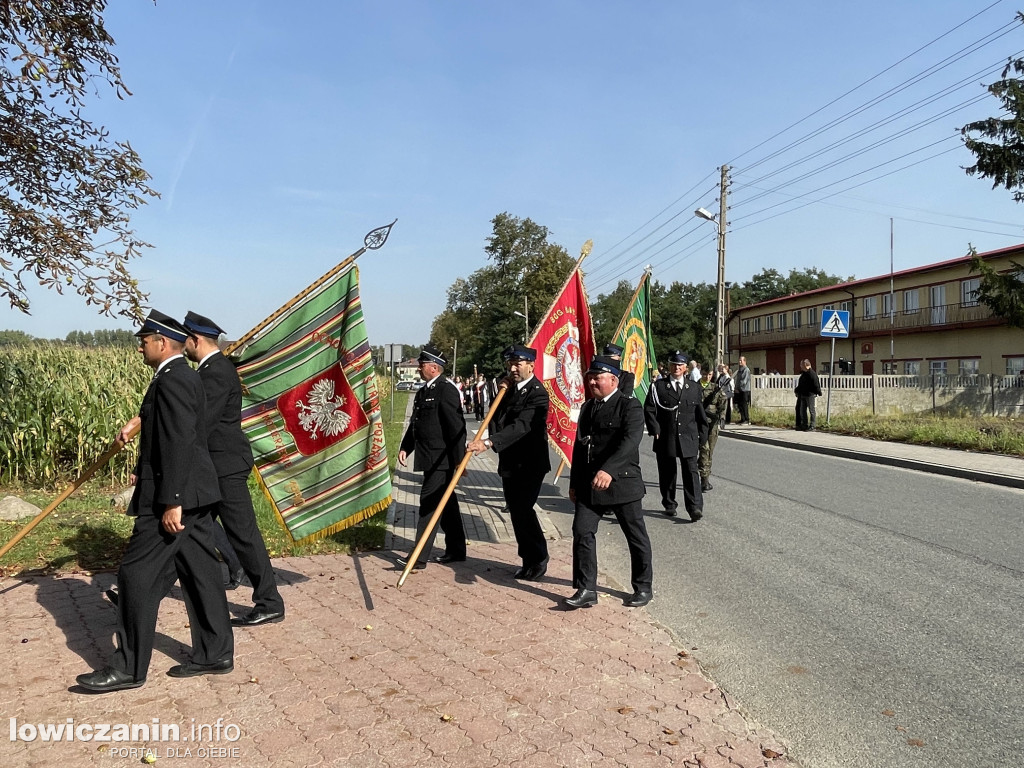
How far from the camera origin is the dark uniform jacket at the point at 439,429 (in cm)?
669

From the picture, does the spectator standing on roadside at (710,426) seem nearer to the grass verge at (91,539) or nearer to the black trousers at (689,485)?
the black trousers at (689,485)

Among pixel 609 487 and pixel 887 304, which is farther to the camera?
pixel 887 304

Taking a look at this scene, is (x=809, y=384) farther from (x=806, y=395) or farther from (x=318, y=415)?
(x=318, y=415)

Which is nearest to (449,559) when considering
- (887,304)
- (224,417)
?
(224,417)

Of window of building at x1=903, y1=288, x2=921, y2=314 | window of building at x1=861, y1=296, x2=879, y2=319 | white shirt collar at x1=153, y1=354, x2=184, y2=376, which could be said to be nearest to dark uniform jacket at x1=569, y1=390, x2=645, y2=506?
white shirt collar at x1=153, y1=354, x2=184, y2=376

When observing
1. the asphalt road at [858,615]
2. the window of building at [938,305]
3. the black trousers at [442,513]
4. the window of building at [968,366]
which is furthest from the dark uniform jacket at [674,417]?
the window of building at [938,305]

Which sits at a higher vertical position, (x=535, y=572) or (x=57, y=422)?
(x=57, y=422)

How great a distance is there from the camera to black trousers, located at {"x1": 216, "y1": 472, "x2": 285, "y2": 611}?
523 cm

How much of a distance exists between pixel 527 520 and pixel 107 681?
3.22m

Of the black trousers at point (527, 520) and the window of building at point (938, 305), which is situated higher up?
the window of building at point (938, 305)

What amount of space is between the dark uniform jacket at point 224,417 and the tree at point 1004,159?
25.7 meters

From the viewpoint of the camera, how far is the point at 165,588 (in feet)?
14.1

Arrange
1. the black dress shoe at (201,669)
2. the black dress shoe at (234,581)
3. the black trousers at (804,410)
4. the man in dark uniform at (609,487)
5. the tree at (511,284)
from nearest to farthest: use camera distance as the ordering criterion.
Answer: the black dress shoe at (201,669) < the man in dark uniform at (609,487) < the black dress shoe at (234,581) < the black trousers at (804,410) < the tree at (511,284)

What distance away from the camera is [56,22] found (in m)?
8.00
